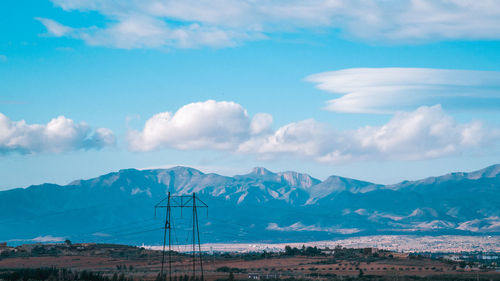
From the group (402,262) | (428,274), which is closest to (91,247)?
(402,262)

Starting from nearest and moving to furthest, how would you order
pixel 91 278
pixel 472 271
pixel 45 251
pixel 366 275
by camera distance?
pixel 91 278 < pixel 366 275 < pixel 472 271 < pixel 45 251

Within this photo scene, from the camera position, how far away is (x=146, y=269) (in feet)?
439

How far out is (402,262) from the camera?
150875 millimetres

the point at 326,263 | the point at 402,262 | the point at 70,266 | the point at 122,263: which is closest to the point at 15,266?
the point at 70,266

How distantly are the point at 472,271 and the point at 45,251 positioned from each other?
90.7 m

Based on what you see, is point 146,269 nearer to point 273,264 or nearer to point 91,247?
point 273,264

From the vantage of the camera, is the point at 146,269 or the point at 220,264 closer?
the point at 146,269

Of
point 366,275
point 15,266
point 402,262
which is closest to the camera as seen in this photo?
point 366,275

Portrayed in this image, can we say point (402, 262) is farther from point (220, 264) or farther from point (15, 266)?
point (15, 266)

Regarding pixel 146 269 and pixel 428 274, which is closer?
pixel 428 274

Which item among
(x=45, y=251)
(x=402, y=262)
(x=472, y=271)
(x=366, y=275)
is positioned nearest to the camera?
(x=366, y=275)

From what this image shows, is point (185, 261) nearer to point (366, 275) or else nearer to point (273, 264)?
point (273, 264)

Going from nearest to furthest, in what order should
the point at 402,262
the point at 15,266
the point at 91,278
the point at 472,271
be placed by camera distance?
the point at 91,278
the point at 472,271
the point at 15,266
the point at 402,262

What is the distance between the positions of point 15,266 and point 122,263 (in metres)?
20.0
